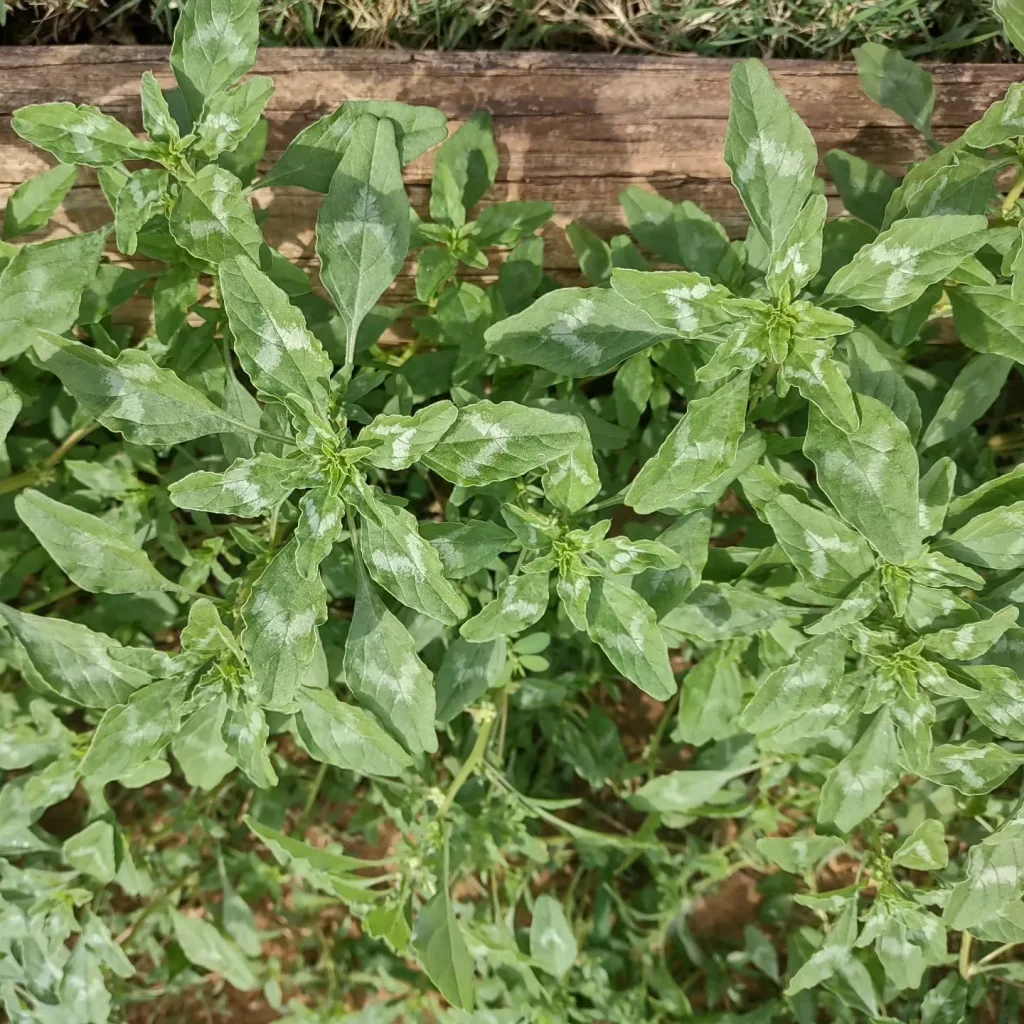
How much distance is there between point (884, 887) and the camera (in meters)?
2.03

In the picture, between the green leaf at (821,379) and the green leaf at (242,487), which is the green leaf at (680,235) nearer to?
the green leaf at (821,379)

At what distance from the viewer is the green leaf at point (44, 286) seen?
1778mm

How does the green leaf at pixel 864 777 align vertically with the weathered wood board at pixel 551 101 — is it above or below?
below

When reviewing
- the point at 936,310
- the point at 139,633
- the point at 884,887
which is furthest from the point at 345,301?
the point at 884,887

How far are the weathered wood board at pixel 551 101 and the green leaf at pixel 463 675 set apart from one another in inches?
43.4

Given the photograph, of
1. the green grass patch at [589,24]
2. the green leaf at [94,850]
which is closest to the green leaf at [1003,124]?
the green grass patch at [589,24]

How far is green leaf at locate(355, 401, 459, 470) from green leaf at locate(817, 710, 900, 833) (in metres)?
1.16

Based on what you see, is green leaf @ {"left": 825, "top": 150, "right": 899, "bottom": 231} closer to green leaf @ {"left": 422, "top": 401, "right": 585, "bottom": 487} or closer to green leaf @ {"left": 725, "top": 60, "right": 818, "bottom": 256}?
green leaf @ {"left": 725, "top": 60, "right": 818, "bottom": 256}

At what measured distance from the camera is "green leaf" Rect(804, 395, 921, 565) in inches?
60.4

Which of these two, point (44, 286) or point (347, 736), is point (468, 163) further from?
point (347, 736)

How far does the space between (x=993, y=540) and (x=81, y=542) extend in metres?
1.82

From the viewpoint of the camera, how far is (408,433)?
151 cm

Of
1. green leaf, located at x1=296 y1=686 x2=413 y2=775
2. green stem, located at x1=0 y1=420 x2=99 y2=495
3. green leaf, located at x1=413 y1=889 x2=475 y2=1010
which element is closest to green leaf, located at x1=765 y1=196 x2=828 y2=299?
green leaf, located at x1=296 y1=686 x2=413 y2=775

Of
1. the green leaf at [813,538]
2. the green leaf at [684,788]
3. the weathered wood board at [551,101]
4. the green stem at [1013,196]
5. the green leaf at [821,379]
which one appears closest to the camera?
the green leaf at [821,379]
